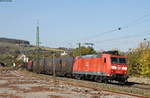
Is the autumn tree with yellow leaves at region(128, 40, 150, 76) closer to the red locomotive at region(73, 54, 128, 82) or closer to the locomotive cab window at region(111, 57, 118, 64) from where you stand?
the red locomotive at region(73, 54, 128, 82)

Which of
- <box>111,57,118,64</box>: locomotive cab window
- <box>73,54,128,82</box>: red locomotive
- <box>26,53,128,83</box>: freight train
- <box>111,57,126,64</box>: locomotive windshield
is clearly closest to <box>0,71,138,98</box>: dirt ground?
<box>73,54,128,82</box>: red locomotive

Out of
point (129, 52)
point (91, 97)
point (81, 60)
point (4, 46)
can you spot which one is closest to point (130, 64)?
point (129, 52)

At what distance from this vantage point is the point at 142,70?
56312mm

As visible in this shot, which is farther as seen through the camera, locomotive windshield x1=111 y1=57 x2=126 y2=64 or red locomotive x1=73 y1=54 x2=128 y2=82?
locomotive windshield x1=111 y1=57 x2=126 y2=64

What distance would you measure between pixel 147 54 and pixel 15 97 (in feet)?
142

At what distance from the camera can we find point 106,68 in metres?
31.6

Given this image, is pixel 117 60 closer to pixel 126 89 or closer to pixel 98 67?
pixel 98 67

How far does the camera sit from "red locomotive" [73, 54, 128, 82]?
31.1m

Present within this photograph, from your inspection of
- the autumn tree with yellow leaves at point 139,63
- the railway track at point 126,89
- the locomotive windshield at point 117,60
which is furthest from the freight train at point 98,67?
Result: the autumn tree with yellow leaves at point 139,63

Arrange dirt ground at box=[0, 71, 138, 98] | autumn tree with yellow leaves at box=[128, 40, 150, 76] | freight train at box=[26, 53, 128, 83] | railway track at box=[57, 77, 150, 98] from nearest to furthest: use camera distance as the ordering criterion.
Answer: dirt ground at box=[0, 71, 138, 98] < railway track at box=[57, 77, 150, 98] < freight train at box=[26, 53, 128, 83] < autumn tree with yellow leaves at box=[128, 40, 150, 76]

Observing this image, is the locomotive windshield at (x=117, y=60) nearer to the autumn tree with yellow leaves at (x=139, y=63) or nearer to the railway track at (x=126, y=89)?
the railway track at (x=126, y=89)

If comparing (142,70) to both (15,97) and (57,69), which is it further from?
(15,97)

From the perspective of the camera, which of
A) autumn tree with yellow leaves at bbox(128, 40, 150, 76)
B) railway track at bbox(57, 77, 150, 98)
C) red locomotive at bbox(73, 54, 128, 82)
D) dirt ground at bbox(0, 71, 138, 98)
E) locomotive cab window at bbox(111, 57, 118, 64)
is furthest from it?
autumn tree with yellow leaves at bbox(128, 40, 150, 76)

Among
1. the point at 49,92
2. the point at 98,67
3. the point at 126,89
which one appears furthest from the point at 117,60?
the point at 49,92
